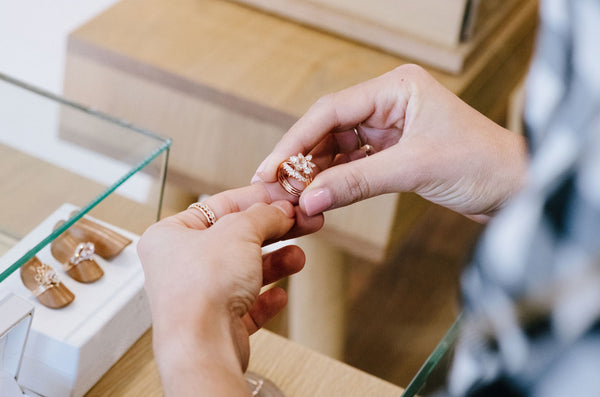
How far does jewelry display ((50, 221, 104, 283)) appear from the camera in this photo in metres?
0.64

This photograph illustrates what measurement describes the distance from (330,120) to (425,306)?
43.3 inches

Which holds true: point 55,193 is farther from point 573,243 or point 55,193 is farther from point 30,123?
point 573,243

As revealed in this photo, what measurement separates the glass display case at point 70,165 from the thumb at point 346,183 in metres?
0.15

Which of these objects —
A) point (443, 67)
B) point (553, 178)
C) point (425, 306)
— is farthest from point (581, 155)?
point (425, 306)

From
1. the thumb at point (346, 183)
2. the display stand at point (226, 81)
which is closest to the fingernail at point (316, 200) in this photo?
the thumb at point (346, 183)

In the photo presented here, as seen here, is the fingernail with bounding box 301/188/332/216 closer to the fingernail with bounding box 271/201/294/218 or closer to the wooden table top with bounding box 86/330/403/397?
the fingernail with bounding box 271/201/294/218

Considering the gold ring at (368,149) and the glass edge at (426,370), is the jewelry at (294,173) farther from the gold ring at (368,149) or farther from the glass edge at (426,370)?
the glass edge at (426,370)

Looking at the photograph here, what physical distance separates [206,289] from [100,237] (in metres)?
0.23

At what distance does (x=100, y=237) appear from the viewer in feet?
2.22

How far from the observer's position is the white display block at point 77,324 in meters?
0.61

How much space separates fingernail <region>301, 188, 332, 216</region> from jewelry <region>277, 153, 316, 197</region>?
33 mm

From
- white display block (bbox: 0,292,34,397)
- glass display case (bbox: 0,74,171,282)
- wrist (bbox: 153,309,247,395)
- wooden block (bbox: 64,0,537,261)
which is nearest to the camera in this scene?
wrist (bbox: 153,309,247,395)

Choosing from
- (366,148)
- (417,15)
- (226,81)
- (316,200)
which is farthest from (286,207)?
(417,15)

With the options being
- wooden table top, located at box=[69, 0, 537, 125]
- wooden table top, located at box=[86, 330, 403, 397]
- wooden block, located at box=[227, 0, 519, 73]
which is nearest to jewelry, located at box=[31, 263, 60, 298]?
wooden table top, located at box=[86, 330, 403, 397]
